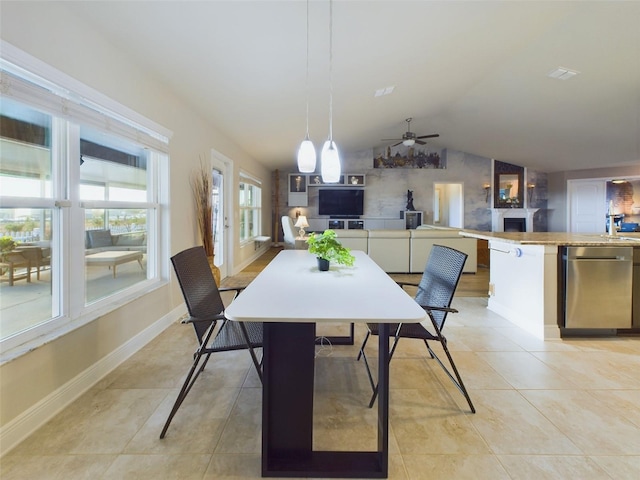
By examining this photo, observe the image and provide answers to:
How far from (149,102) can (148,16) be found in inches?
31.4

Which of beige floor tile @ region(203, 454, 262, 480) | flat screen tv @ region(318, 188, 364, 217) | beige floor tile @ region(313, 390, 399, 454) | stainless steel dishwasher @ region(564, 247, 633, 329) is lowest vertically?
beige floor tile @ region(203, 454, 262, 480)

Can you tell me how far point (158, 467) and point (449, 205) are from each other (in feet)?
34.9

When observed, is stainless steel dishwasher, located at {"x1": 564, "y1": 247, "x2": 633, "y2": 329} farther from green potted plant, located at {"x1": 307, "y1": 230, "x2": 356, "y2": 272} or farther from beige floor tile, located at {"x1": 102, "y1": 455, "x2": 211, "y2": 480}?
beige floor tile, located at {"x1": 102, "y1": 455, "x2": 211, "y2": 480}

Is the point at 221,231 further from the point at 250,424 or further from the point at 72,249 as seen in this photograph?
the point at 250,424

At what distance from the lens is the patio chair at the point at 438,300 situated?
6.00ft

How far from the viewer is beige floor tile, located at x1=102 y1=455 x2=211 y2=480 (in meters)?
1.37

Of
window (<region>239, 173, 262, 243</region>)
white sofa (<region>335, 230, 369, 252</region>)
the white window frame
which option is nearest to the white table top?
white sofa (<region>335, 230, 369, 252</region>)

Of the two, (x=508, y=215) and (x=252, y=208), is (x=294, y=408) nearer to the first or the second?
(x=252, y=208)

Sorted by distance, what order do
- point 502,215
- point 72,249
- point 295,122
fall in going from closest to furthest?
point 72,249, point 295,122, point 502,215

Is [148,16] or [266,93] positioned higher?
[266,93]

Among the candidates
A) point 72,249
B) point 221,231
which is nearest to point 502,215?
point 221,231

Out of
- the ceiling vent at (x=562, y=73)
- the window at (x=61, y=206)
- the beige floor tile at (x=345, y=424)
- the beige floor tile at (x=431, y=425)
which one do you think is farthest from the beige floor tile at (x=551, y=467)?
the ceiling vent at (x=562, y=73)

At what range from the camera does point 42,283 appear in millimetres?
1864

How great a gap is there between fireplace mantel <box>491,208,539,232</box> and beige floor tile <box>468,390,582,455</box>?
8678 mm
